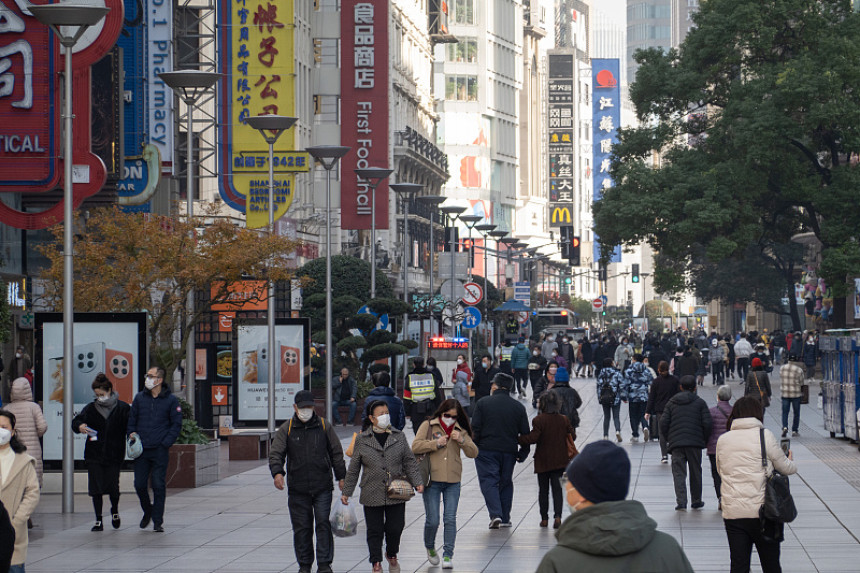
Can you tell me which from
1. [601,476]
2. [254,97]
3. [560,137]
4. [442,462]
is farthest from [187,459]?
[560,137]

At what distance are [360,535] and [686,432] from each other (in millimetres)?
3846

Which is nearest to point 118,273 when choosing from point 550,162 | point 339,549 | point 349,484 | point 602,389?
point 602,389

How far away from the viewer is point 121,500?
65.7 feet

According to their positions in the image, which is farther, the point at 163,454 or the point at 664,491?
the point at 664,491

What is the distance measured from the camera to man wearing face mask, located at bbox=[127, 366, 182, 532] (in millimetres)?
16281

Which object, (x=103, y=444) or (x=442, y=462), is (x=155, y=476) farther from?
(x=442, y=462)

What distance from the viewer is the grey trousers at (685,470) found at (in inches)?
687

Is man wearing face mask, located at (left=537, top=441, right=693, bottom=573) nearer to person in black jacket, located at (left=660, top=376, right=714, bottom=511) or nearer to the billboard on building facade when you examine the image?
person in black jacket, located at (left=660, top=376, right=714, bottom=511)

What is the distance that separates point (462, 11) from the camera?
436 ft

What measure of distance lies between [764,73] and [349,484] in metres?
41.3

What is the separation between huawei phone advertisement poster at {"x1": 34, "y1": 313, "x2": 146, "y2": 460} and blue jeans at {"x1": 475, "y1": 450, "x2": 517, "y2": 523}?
581 centimetres

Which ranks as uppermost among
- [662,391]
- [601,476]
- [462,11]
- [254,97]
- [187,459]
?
[462,11]

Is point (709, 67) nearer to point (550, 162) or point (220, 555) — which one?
point (220, 555)

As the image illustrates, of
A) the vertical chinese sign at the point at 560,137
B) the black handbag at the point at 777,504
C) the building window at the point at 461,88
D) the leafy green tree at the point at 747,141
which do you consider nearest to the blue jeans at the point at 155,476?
the black handbag at the point at 777,504
